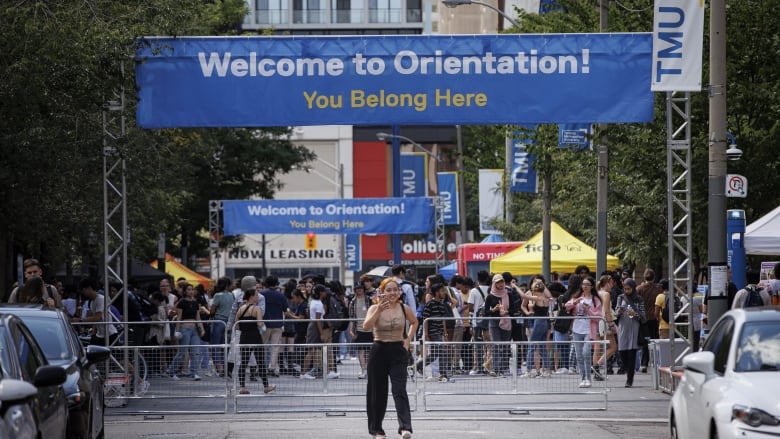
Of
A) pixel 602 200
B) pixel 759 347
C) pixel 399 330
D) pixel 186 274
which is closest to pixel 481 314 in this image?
Result: pixel 602 200

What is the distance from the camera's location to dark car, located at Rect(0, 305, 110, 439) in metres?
11.1

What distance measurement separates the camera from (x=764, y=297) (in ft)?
63.1

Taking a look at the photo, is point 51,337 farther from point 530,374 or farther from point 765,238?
point 765,238

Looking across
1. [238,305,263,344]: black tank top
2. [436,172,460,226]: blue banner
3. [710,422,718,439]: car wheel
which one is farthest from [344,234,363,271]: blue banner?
[710,422,718,439]: car wheel

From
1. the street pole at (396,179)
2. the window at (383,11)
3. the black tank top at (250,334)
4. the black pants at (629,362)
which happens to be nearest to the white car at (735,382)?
the black tank top at (250,334)

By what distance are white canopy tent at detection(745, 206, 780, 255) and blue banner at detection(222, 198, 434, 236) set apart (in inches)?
962

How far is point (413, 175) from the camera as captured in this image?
5578 cm

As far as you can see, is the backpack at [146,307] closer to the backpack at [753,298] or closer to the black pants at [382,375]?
the backpack at [753,298]

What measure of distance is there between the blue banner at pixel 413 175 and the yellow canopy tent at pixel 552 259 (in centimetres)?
1829

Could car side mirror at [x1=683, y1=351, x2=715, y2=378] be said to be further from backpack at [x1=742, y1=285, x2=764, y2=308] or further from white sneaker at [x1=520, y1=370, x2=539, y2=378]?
backpack at [x1=742, y1=285, x2=764, y2=308]

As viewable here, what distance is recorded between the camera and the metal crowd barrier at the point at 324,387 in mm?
17453

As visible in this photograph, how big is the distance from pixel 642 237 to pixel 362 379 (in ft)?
47.7

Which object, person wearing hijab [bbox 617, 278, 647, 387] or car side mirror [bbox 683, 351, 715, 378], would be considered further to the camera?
person wearing hijab [bbox 617, 278, 647, 387]

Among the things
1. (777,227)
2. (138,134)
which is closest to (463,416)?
(777,227)
